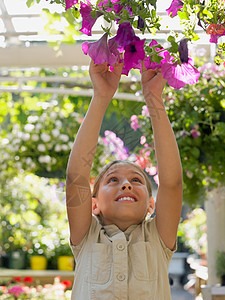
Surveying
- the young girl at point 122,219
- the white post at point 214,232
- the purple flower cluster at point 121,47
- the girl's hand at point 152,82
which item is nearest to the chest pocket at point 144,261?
the young girl at point 122,219

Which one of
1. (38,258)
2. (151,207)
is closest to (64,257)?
(38,258)

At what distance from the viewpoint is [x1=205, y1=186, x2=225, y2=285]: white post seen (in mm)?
2889

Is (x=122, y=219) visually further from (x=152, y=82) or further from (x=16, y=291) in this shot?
(x=16, y=291)

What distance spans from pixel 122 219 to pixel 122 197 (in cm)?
4

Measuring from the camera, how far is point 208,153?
6.11 feet

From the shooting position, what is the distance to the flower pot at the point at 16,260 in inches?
227

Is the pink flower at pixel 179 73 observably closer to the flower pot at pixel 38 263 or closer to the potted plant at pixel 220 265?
the potted plant at pixel 220 265

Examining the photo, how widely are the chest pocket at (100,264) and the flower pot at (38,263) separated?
4974mm

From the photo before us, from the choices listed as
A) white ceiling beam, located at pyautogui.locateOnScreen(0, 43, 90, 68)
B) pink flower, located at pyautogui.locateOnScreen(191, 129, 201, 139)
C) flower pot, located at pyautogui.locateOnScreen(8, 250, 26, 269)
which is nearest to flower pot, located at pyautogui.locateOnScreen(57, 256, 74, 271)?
flower pot, located at pyautogui.locateOnScreen(8, 250, 26, 269)

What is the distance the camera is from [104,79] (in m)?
0.83

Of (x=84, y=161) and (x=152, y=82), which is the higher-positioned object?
(x=152, y=82)

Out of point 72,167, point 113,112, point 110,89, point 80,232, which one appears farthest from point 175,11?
point 113,112

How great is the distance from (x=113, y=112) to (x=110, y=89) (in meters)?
2.55

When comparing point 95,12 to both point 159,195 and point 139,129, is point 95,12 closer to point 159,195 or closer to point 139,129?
A: point 159,195
